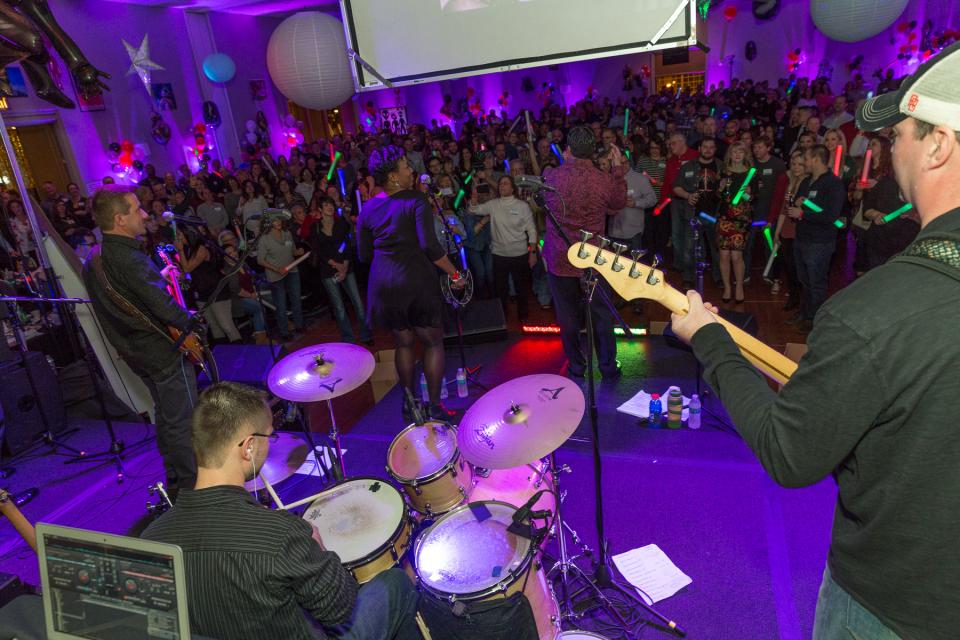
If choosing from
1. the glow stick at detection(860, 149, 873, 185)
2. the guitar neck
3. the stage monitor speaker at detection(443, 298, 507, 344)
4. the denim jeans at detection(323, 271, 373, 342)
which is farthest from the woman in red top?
the guitar neck

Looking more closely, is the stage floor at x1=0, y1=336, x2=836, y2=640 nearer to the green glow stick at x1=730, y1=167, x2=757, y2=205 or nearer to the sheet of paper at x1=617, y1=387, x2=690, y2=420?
the sheet of paper at x1=617, y1=387, x2=690, y2=420

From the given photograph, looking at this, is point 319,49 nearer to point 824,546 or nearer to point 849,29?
point 849,29

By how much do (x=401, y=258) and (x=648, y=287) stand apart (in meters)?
2.27

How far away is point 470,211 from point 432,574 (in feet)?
15.8

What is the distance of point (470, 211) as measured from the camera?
21.2 ft

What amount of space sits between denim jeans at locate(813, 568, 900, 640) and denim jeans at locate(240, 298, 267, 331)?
19.7 feet

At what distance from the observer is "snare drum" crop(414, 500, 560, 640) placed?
2072 mm

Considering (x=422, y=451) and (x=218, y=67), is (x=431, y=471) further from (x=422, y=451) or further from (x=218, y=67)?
(x=218, y=67)

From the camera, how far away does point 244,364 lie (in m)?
4.89

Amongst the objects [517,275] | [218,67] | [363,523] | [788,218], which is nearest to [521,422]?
[363,523]

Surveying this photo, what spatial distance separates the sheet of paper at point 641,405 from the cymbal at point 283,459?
Result: 227cm

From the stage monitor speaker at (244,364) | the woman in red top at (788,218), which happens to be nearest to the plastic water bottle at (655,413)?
the woman in red top at (788,218)

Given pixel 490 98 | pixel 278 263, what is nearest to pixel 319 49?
pixel 278 263

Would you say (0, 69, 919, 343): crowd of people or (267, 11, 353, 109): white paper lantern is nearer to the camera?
(0, 69, 919, 343): crowd of people
